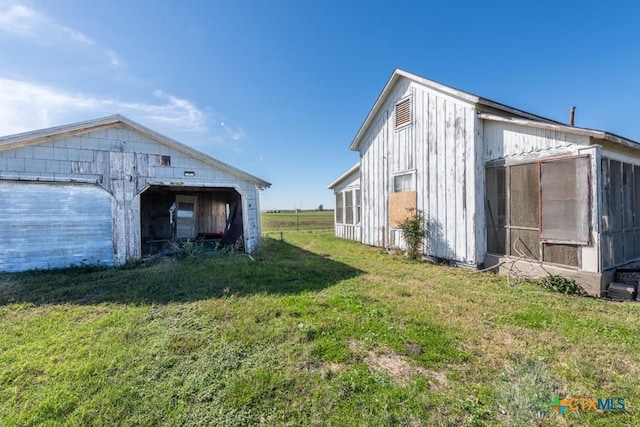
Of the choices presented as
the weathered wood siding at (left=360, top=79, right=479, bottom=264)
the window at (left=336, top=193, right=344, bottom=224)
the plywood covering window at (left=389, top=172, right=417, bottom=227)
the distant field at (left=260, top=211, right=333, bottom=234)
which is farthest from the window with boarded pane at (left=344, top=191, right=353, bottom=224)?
the distant field at (left=260, top=211, right=333, bottom=234)

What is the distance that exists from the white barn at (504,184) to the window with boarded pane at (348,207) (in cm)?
340

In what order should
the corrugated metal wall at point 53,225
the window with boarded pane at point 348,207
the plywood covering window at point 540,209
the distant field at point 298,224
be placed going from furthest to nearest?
the distant field at point 298,224 → the window with boarded pane at point 348,207 → the corrugated metal wall at point 53,225 → the plywood covering window at point 540,209

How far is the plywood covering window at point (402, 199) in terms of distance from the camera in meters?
8.99

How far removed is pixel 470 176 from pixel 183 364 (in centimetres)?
736

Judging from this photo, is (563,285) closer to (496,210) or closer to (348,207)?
(496,210)

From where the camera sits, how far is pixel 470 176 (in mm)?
7125

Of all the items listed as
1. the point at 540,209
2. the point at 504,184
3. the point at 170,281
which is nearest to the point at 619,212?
the point at 540,209

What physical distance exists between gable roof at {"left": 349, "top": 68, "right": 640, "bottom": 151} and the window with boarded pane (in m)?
3.32

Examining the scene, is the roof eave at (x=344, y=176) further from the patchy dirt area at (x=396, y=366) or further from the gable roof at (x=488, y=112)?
the patchy dirt area at (x=396, y=366)

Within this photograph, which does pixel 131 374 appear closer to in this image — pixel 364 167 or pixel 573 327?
pixel 573 327

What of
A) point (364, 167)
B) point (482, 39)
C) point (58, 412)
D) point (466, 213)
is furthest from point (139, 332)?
point (482, 39)

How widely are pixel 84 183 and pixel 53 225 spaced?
129 cm

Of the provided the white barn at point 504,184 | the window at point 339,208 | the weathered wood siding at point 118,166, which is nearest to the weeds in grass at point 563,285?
the white barn at point 504,184

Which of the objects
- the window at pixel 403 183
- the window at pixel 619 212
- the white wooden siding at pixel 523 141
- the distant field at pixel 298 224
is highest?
the white wooden siding at pixel 523 141
